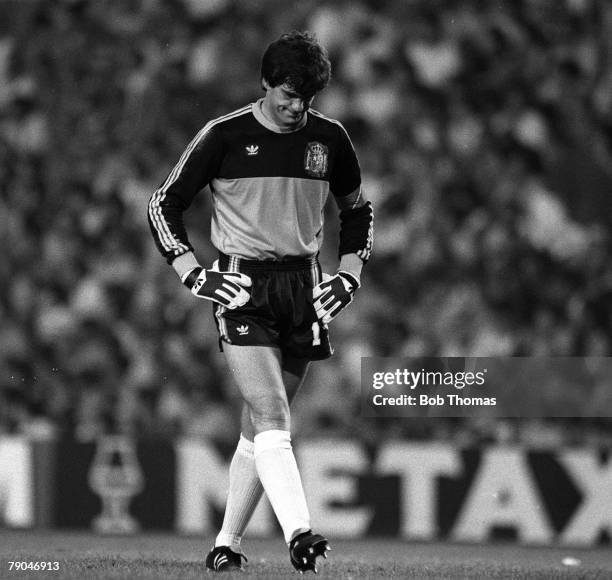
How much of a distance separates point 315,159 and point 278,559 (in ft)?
5.32

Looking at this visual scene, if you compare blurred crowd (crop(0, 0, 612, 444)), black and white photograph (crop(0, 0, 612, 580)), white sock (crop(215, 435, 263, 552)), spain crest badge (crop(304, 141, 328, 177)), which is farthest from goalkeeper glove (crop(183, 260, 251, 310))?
blurred crowd (crop(0, 0, 612, 444))

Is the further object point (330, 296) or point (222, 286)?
point (330, 296)

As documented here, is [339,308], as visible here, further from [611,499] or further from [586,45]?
[586,45]

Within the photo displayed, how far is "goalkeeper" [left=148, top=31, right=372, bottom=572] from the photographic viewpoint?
370cm

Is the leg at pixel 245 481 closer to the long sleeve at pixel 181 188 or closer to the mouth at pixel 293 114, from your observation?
the long sleeve at pixel 181 188

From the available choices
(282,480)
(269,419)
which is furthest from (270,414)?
(282,480)

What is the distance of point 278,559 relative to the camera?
494cm

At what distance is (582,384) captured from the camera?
606 centimetres

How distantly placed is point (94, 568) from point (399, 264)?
8.05 feet

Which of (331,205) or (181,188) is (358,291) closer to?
(331,205)

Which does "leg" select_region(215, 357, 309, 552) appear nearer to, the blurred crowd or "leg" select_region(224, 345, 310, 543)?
"leg" select_region(224, 345, 310, 543)

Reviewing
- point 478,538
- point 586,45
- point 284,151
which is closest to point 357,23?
point 586,45

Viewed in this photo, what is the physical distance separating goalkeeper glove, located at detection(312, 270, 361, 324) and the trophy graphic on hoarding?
234 centimetres

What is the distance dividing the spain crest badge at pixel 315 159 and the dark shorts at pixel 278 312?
0.23 m
